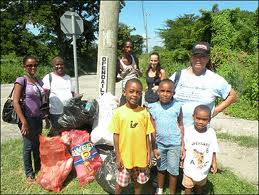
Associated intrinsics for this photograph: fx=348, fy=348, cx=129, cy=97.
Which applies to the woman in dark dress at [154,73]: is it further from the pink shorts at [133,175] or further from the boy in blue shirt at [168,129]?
the pink shorts at [133,175]

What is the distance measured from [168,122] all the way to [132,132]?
0.49m

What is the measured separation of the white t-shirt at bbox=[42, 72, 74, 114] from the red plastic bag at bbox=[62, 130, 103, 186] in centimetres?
47

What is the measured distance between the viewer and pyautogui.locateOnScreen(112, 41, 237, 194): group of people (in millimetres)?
3740

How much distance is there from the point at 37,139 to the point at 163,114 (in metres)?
1.78

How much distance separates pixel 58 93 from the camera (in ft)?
16.5

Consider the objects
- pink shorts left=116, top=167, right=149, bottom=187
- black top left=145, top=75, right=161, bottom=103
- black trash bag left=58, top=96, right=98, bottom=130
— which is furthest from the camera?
black top left=145, top=75, right=161, bottom=103

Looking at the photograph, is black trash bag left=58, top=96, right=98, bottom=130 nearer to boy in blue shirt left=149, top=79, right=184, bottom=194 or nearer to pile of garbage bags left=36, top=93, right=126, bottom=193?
pile of garbage bags left=36, top=93, right=126, bottom=193

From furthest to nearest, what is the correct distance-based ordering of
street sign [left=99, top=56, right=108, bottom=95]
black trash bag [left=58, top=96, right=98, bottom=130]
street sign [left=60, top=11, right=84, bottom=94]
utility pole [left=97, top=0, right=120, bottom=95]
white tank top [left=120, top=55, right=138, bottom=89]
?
street sign [left=60, top=11, right=84, bottom=94]
white tank top [left=120, top=55, right=138, bottom=89]
street sign [left=99, top=56, right=108, bottom=95]
utility pole [left=97, top=0, right=120, bottom=95]
black trash bag [left=58, top=96, right=98, bottom=130]

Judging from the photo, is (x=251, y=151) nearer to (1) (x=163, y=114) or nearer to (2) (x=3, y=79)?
(1) (x=163, y=114)

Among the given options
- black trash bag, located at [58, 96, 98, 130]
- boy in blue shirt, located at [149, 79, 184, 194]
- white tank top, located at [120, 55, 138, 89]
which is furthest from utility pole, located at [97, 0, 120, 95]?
boy in blue shirt, located at [149, 79, 184, 194]

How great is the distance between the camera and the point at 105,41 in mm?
5102

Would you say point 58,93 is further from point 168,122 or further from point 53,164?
point 168,122

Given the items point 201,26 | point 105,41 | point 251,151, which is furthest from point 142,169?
point 201,26

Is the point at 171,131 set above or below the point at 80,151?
above
